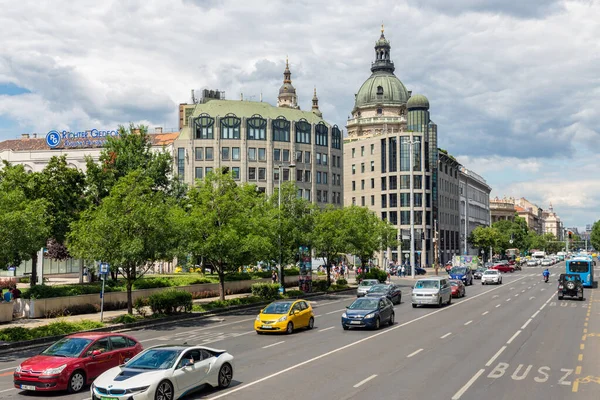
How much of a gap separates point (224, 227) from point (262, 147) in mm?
59702

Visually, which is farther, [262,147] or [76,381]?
[262,147]

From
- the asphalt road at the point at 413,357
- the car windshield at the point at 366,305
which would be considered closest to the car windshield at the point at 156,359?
the asphalt road at the point at 413,357

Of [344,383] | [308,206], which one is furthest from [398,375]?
[308,206]

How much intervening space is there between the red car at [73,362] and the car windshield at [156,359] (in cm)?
210

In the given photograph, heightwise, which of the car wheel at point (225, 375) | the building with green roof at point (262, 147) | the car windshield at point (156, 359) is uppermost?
the building with green roof at point (262, 147)

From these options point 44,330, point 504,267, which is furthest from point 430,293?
point 504,267

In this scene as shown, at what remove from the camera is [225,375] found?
15.6 meters

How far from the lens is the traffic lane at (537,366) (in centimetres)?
1497

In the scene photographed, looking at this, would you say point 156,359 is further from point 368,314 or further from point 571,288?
point 571,288

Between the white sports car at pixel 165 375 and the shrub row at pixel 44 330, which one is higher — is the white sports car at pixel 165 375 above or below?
above

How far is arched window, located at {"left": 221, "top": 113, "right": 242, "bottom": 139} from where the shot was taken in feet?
310

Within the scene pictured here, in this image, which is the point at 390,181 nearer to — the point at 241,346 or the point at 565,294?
the point at 565,294

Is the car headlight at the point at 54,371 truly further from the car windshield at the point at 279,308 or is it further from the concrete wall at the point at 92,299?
the concrete wall at the point at 92,299

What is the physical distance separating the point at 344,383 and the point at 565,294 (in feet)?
106
